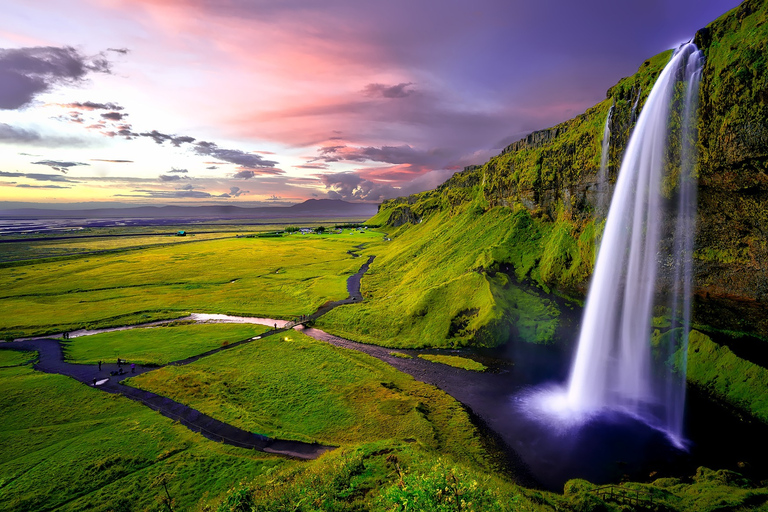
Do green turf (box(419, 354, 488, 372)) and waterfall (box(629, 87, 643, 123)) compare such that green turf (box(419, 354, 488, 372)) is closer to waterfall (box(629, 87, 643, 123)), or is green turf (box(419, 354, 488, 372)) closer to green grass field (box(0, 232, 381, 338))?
green grass field (box(0, 232, 381, 338))

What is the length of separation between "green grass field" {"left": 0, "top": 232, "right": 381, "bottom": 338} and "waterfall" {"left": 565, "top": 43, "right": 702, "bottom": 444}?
193 feet

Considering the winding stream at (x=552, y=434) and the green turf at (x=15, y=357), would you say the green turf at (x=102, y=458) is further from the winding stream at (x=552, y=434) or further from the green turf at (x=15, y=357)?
the green turf at (x=15, y=357)

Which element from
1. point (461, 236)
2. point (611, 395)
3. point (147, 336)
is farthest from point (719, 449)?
point (147, 336)

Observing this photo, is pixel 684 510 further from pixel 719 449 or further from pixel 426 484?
pixel 426 484

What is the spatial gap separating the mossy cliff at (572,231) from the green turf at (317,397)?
13421 mm

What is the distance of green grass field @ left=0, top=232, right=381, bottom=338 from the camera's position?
77375 mm

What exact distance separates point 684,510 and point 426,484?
16840mm

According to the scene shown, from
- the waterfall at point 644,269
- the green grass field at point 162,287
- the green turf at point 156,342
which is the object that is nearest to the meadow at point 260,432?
the green turf at point 156,342

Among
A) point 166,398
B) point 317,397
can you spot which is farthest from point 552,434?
point 166,398

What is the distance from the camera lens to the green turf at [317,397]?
110ft

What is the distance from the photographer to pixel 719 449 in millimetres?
28844

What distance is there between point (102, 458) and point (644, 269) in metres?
66.3

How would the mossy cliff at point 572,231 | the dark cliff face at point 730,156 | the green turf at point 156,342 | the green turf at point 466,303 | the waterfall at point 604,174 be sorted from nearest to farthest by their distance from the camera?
the dark cliff face at point 730,156, the mossy cliff at point 572,231, the waterfall at point 604,174, the green turf at point 156,342, the green turf at point 466,303

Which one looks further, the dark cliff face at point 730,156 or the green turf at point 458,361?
the green turf at point 458,361
